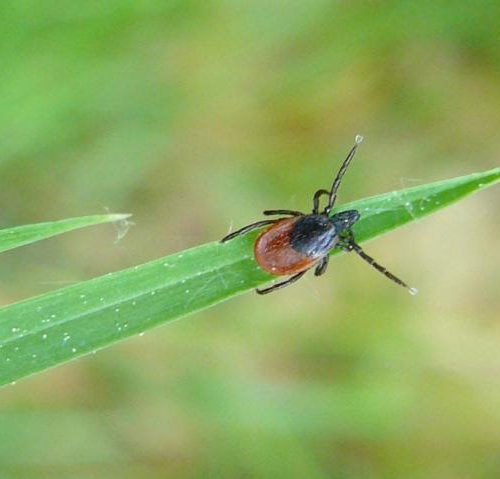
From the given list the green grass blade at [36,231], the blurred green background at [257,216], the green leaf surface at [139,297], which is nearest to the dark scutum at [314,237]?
the green leaf surface at [139,297]

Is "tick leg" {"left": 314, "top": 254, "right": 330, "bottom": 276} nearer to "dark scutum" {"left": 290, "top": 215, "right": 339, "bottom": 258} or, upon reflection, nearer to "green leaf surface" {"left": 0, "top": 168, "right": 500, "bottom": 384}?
"dark scutum" {"left": 290, "top": 215, "right": 339, "bottom": 258}

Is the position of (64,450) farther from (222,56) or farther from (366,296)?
(222,56)

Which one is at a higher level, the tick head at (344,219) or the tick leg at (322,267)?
the tick leg at (322,267)

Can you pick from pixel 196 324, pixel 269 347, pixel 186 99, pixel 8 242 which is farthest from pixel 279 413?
pixel 8 242

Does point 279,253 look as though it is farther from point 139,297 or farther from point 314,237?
point 139,297

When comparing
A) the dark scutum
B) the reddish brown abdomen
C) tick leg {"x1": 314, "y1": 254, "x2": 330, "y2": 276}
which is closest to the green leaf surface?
the reddish brown abdomen

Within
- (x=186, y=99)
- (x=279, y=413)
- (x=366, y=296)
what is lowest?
(x=279, y=413)

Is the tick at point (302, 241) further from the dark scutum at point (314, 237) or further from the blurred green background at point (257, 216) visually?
the blurred green background at point (257, 216)
